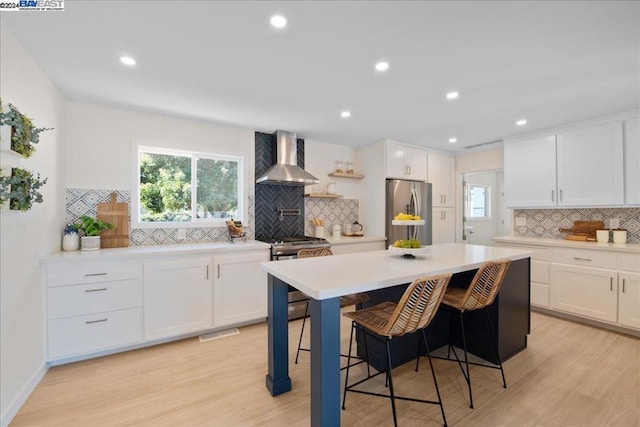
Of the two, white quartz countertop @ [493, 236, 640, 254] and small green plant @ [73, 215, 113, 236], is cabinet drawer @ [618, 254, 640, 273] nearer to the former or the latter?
white quartz countertop @ [493, 236, 640, 254]

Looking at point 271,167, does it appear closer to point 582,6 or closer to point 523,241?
point 582,6

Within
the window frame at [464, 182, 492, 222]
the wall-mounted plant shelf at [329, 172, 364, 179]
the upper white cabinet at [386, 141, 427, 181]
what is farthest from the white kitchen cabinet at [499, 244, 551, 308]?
the wall-mounted plant shelf at [329, 172, 364, 179]

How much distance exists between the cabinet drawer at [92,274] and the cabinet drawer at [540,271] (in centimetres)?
451

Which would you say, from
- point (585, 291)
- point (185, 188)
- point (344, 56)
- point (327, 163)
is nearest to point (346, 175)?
point (327, 163)

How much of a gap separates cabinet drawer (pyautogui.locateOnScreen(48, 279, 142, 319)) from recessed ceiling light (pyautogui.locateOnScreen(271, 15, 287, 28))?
7.93 feet

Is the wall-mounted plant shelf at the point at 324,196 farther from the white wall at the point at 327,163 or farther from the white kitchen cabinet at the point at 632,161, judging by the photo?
the white kitchen cabinet at the point at 632,161

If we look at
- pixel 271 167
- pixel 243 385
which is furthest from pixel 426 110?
pixel 243 385

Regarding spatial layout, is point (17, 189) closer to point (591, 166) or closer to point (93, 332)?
point (93, 332)

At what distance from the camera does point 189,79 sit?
2.33m

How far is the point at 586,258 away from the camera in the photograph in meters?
3.13

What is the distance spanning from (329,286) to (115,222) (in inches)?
108

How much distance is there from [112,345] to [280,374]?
1.64 metres

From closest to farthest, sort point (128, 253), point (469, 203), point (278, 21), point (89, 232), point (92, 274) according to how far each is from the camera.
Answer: point (278, 21)
point (92, 274)
point (128, 253)
point (89, 232)
point (469, 203)

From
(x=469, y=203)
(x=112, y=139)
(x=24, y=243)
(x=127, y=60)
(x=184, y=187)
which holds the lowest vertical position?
(x=24, y=243)
